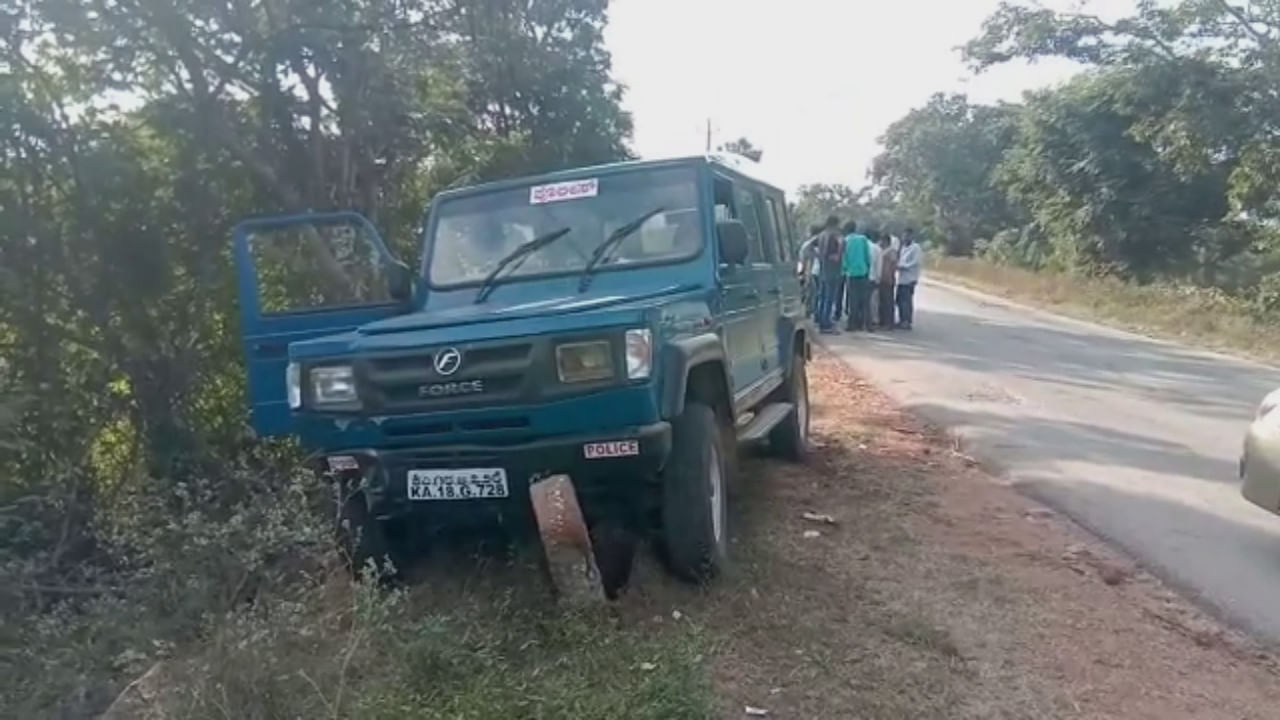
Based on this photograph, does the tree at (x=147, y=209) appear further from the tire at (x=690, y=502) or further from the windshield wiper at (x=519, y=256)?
the tire at (x=690, y=502)

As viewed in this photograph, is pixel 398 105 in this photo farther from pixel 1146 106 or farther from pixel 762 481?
pixel 1146 106

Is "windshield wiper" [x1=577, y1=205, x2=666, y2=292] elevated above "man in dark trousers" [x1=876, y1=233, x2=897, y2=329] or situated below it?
above

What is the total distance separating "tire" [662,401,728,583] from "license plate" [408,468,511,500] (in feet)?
2.36

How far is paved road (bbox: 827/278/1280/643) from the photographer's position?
5934 mm

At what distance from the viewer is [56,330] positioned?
276 inches

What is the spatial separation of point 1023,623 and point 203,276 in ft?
19.3

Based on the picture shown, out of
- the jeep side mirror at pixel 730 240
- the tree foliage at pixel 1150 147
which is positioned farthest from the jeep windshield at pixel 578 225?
the tree foliage at pixel 1150 147

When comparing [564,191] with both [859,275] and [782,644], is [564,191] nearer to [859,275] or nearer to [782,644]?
[782,644]

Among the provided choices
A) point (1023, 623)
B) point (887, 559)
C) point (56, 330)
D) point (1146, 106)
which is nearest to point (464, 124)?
point (56, 330)

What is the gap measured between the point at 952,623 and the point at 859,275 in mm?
12386

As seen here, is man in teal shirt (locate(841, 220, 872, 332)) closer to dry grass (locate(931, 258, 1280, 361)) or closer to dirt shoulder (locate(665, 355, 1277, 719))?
dry grass (locate(931, 258, 1280, 361))

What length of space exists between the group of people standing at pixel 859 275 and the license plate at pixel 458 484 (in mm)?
12319

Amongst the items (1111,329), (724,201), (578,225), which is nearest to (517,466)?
(578,225)

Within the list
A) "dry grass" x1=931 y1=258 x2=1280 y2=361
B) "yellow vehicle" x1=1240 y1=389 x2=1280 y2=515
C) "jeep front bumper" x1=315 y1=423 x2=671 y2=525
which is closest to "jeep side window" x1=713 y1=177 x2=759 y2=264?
"jeep front bumper" x1=315 y1=423 x2=671 y2=525
